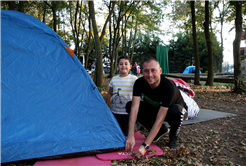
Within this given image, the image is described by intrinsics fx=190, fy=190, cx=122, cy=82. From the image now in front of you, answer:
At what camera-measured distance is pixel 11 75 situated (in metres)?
2.36

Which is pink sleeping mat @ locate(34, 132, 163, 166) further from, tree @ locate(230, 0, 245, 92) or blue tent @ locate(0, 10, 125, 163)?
tree @ locate(230, 0, 245, 92)

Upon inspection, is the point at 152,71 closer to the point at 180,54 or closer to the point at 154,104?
the point at 154,104

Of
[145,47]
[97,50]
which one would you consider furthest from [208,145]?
[145,47]

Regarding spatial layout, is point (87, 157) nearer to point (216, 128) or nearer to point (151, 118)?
point (151, 118)

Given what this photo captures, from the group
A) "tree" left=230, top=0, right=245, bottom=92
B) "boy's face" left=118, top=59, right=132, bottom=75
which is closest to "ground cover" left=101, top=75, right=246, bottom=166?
"boy's face" left=118, top=59, right=132, bottom=75

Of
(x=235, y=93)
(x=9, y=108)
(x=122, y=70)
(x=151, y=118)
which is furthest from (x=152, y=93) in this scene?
(x=235, y=93)

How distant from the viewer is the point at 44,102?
2338mm

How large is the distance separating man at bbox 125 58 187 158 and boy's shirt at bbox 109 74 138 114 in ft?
0.99

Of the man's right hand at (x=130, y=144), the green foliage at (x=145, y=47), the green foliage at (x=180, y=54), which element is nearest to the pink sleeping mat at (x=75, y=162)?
the man's right hand at (x=130, y=144)

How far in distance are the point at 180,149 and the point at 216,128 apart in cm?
145

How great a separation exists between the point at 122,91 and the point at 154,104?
63cm

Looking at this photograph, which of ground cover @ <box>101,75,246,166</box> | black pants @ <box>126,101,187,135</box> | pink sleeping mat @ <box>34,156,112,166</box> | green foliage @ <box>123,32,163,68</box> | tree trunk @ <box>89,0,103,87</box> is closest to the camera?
pink sleeping mat @ <box>34,156,112,166</box>

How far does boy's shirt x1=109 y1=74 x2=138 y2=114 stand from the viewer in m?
3.00

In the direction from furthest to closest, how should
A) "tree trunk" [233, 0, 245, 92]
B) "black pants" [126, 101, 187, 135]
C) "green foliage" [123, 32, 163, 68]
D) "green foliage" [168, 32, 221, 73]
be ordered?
"green foliage" [123, 32, 163, 68], "green foliage" [168, 32, 221, 73], "tree trunk" [233, 0, 245, 92], "black pants" [126, 101, 187, 135]
